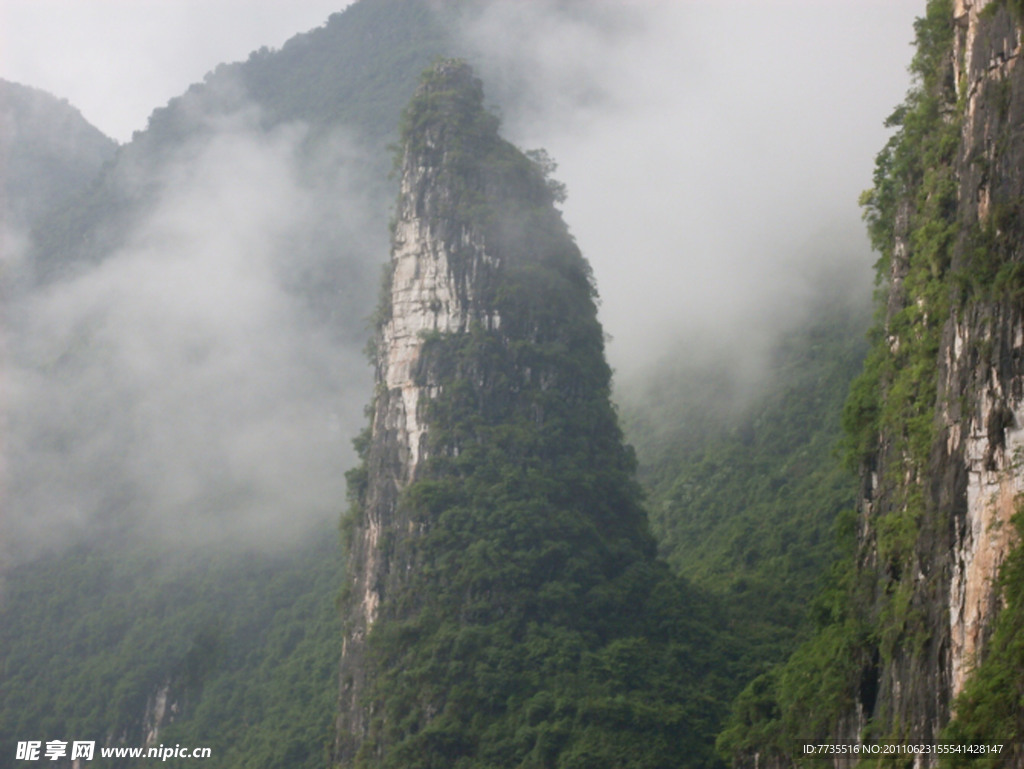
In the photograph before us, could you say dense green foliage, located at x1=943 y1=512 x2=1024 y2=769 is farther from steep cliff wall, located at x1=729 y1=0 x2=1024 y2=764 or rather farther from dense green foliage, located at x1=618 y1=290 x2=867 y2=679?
dense green foliage, located at x1=618 y1=290 x2=867 y2=679

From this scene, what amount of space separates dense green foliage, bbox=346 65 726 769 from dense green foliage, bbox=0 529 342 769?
40.2 ft

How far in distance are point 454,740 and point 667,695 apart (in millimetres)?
5062

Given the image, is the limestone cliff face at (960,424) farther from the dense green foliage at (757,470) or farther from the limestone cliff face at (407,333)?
the limestone cliff face at (407,333)

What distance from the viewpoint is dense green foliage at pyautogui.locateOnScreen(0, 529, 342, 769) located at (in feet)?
172

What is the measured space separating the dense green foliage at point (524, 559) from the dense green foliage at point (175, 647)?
12.2m

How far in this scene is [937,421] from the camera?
2162cm

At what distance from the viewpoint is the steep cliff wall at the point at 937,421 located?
63.7 feet

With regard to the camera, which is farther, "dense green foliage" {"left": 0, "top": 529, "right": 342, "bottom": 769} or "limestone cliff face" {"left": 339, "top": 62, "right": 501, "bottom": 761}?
"dense green foliage" {"left": 0, "top": 529, "right": 342, "bottom": 769}

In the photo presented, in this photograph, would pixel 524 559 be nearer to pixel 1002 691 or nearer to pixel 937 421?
pixel 937 421

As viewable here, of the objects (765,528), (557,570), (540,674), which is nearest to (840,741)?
(540,674)

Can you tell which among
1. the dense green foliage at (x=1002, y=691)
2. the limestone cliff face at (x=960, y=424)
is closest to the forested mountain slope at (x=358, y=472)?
the limestone cliff face at (x=960, y=424)

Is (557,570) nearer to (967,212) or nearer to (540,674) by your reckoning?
(540,674)

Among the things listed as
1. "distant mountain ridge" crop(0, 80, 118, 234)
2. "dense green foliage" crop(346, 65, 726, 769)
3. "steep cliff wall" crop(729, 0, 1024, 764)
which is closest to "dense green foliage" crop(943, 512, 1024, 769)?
"steep cliff wall" crop(729, 0, 1024, 764)

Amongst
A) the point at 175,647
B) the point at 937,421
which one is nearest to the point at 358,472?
the point at 175,647
